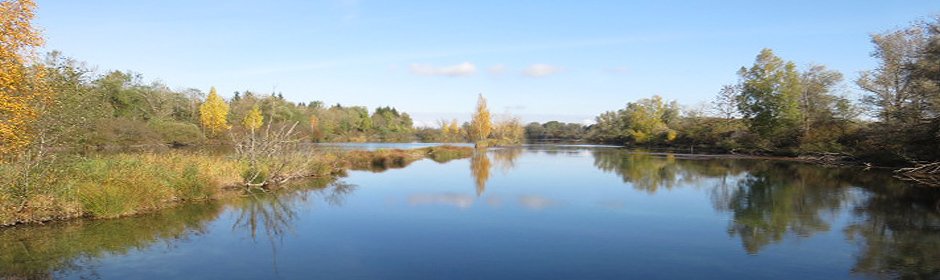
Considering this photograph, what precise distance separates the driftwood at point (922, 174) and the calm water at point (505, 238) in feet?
18.8

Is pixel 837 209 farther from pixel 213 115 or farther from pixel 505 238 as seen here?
pixel 213 115

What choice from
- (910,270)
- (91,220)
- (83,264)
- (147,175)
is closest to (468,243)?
(83,264)

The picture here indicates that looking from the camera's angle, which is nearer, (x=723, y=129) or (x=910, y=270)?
(x=910, y=270)

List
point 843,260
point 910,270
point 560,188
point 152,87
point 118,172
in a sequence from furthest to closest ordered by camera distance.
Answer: point 152,87 → point 560,188 → point 118,172 → point 843,260 → point 910,270

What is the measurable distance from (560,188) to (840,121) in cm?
3182

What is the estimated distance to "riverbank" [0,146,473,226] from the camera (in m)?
11.6

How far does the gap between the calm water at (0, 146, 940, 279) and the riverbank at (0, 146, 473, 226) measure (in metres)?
0.53

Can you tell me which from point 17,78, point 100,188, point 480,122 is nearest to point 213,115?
point 480,122

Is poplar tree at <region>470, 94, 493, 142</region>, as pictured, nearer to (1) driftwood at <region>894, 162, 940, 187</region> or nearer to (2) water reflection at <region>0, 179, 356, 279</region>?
(1) driftwood at <region>894, 162, 940, 187</region>

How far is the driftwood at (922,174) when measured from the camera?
79.8 feet

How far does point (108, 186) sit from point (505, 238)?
9.67 meters

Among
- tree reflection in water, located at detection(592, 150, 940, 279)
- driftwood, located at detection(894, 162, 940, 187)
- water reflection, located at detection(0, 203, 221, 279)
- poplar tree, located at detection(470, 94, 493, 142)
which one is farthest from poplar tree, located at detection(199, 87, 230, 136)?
driftwood, located at detection(894, 162, 940, 187)

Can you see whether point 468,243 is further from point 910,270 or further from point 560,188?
point 560,188

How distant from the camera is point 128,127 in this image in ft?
156
